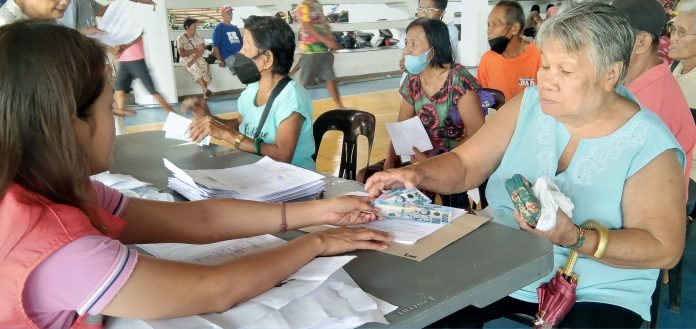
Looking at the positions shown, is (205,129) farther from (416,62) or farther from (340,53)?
(340,53)

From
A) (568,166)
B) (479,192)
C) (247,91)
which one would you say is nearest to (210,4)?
(247,91)

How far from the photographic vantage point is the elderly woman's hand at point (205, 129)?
239cm

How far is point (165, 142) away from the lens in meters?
2.54

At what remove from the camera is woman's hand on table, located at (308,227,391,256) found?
129 centimetres

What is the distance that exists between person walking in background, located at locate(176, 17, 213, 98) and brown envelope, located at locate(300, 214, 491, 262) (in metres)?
8.00

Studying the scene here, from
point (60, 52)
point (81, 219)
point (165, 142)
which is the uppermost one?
point (60, 52)

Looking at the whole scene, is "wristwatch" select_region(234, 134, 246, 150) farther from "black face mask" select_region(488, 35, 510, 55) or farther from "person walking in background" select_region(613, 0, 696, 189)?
"black face mask" select_region(488, 35, 510, 55)

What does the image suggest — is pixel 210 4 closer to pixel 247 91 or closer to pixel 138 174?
pixel 247 91

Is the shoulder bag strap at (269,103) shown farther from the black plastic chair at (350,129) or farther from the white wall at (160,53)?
the white wall at (160,53)

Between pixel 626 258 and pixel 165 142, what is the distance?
1.82m

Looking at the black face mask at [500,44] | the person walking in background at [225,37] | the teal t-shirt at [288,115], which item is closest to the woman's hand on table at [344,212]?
the teal t-shirt at [288,115]

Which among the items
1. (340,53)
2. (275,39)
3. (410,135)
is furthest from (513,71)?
(340,53)

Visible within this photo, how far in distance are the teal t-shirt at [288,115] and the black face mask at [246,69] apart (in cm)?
4

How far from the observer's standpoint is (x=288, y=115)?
2639mm
